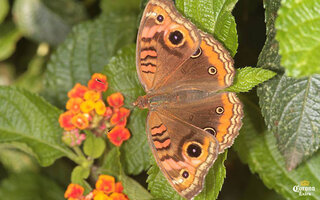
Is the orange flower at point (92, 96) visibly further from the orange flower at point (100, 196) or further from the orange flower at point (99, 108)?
the orange flower at point (100, 196)

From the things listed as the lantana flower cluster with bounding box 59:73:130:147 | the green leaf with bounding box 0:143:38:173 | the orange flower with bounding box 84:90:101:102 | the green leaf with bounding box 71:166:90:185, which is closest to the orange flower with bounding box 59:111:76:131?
the lantana flower cluster with bounding box 59:73:130:147

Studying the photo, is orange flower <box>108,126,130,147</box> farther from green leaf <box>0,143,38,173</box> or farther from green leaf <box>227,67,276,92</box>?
green leaf <box>0,143,38,173</box>

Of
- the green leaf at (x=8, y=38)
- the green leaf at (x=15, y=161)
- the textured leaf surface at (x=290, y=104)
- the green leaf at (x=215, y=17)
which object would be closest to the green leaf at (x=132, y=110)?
the green leaf at (x=215, y=17)

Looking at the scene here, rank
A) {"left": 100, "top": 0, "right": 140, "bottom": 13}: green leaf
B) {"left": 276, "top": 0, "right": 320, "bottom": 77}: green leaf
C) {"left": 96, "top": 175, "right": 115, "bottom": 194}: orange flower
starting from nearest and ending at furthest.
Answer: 1. {"left": 276, "top": 0, "right": 320, "bottom": 77}: green leaf
2. {"left": 96, "top": 175, "right": 115, "bottom": 194}: orange flower
3. {"left": 100, "top": 0, "right": 140, "bottom": 13}: green leaf

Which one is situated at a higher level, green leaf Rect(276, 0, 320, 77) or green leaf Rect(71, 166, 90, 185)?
green leaf Rect(276, 0, 320, 77)

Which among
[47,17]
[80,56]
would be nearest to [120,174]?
[80,56]

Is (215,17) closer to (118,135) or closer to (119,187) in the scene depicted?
(118,135)
